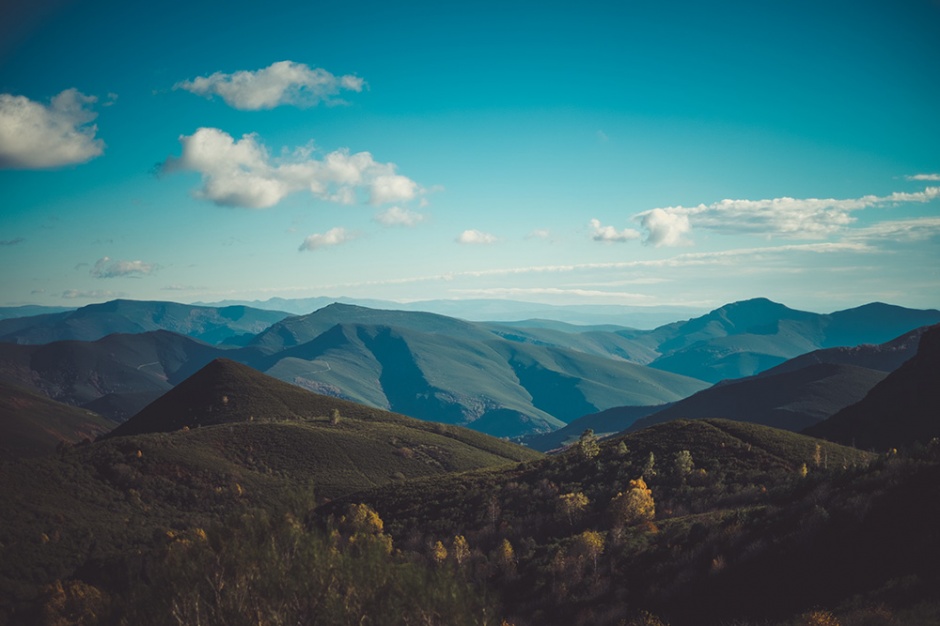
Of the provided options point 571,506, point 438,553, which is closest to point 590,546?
point 438,553

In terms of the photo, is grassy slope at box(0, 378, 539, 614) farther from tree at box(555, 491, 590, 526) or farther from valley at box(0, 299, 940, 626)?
tree at box(555, 491, 590, 526)

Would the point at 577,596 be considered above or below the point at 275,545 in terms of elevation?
below

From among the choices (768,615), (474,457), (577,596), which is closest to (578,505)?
(577,596)

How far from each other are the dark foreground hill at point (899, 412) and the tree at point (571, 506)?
270ft

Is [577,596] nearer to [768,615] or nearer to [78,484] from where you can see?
[768,615]

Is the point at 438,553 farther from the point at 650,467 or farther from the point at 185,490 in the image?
the point at 185,490

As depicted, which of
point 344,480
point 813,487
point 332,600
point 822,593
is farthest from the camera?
point 344,480

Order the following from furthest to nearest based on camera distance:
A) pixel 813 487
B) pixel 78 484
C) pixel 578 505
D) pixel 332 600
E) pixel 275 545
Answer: pixel 78 484 < pixel 578 505 < pixel 813 487 < pixel 275 545 < pixel 332 600

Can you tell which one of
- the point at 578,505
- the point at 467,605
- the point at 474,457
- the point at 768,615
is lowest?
the point at 474,457

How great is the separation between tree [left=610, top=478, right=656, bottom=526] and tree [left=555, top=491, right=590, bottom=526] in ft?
19.8

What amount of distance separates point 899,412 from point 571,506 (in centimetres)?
10404

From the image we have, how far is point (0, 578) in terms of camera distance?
248 ft

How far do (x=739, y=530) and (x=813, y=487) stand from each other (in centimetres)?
1285

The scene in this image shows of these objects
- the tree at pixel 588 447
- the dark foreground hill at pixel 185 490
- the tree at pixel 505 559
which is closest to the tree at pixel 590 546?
the tree at pixel 505 559
